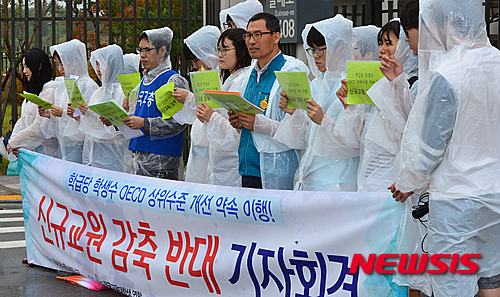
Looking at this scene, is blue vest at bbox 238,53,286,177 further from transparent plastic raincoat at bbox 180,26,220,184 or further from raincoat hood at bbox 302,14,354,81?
transparent plastic raincoat at bbox 180,26,220,184

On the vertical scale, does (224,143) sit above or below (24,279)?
above

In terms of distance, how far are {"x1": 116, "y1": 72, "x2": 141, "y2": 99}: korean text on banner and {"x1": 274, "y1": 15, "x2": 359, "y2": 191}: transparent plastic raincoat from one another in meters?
1.75

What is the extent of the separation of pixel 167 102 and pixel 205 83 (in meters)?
0.61

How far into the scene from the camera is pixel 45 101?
5.30 m

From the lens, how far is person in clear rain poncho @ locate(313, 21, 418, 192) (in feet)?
11.0

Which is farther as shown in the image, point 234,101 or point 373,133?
point 234,101

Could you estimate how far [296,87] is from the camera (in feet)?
11.5

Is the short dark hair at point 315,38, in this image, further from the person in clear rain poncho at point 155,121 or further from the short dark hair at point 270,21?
the person in clear rain poncho at point 155,121

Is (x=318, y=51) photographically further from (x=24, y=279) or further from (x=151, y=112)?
(x=24, y=279)

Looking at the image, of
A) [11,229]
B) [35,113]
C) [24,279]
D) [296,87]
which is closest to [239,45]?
[296,87]

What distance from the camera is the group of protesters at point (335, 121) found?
2738 millimetres

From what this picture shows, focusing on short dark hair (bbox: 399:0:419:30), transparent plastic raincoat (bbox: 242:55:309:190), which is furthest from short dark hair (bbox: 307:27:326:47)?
short dark hair (bbox: 399:0:419:30)

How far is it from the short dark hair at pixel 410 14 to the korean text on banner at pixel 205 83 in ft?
4.32

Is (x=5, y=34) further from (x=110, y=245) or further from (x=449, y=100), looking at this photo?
(x=449, y=100)
